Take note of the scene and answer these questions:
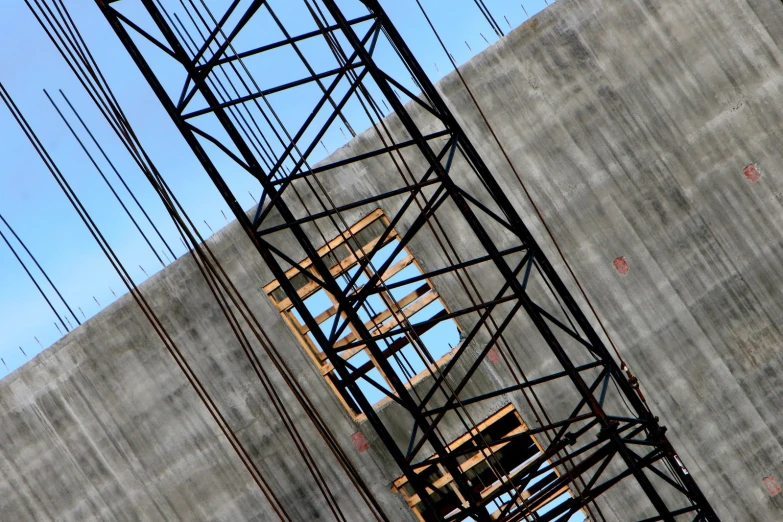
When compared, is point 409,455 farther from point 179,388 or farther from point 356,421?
point 179,388

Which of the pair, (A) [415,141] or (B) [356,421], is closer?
(A) [415,141]

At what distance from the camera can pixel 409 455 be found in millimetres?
11750

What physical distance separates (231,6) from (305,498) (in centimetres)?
863

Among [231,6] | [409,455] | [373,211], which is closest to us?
[231,6]

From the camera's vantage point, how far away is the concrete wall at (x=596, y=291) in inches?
625

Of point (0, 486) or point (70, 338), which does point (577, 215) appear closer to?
point (70, 338)

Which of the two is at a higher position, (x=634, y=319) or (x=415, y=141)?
(x=415, y=141)

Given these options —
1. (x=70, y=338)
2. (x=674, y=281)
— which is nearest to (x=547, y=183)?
(x=674, y=281)

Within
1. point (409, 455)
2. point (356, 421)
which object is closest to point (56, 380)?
point (356, 421)

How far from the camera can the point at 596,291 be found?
52.4 feet

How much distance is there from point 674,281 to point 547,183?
2712 mm

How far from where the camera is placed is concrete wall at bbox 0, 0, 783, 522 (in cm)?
1587

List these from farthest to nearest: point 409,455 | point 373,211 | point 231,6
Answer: point 373,211 < point 409,455 < point 231,6

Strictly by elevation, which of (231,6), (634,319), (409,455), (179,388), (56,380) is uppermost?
(231,6)
